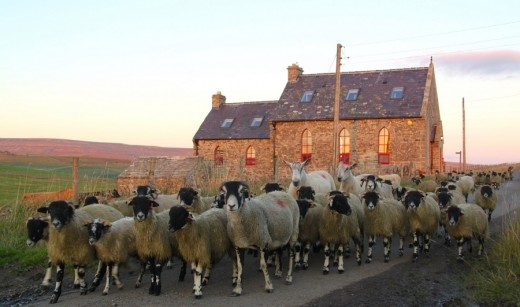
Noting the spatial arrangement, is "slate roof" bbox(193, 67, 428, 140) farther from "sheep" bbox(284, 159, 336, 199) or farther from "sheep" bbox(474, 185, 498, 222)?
"sheep" bbox(284, 159, 336, 199)

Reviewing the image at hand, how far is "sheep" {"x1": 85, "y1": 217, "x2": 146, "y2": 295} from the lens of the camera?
8711 millimetres

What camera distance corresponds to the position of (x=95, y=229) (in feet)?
28.3

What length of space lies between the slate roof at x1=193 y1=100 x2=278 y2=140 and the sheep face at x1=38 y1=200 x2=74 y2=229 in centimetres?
2921

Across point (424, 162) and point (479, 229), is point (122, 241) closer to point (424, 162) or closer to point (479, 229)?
point (479, 229)

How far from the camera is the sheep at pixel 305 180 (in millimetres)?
14516

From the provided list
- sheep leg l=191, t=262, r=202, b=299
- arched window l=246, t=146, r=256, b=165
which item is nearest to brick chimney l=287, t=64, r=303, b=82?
arched window l=246, t=146, r=256, b=165

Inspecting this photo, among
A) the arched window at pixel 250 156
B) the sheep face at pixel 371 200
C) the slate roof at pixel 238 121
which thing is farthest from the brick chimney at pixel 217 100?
the sheep face at pixel 371 200

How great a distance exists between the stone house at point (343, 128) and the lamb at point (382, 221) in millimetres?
19065

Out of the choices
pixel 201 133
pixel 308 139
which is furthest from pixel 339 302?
pixel 201 133

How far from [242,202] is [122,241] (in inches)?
92.8

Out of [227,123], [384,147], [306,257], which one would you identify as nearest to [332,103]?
[384,147]

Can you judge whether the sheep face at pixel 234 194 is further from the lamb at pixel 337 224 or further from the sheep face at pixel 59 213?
the sheep face at pixel 59 213

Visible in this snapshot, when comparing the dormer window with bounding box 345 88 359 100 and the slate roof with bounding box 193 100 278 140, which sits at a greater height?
the dormer window with bounding box 345 88 359 100

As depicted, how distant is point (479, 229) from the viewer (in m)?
11.4
